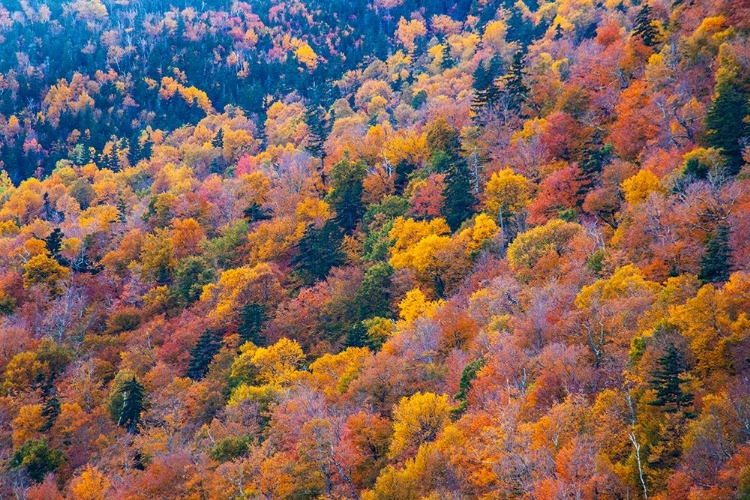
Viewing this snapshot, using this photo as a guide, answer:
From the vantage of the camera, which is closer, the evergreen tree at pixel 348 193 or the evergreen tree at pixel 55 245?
the evergreen tree at pixel 348 193

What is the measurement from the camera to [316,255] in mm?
84438

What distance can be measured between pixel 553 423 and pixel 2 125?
7415 inches

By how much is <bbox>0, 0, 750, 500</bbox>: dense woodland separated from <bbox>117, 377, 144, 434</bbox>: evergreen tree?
11.2 inches

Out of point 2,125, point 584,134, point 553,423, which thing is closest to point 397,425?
point 553,423

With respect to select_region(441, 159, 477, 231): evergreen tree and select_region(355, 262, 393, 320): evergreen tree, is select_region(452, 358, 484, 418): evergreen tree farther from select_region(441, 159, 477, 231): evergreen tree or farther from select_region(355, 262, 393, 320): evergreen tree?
select_region(441, 159, 477, 231): evergreen tree

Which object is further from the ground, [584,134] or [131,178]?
[131,178]

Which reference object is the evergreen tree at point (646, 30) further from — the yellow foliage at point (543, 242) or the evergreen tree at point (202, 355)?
the evergreen tree at point (202, 355)

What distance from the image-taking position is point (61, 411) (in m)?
64.6

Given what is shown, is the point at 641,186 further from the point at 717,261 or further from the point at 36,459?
the point at 36,459

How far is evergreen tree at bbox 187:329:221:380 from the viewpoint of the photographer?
7138 centimetres

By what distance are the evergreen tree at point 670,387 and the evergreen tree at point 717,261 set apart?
12.1 m

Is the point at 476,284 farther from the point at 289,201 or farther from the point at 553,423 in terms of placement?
the point at 289,201

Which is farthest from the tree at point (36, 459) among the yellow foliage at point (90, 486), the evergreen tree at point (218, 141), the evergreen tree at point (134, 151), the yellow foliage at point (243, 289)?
the evergreen tree at point (134, 151)

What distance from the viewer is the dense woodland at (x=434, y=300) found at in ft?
126
